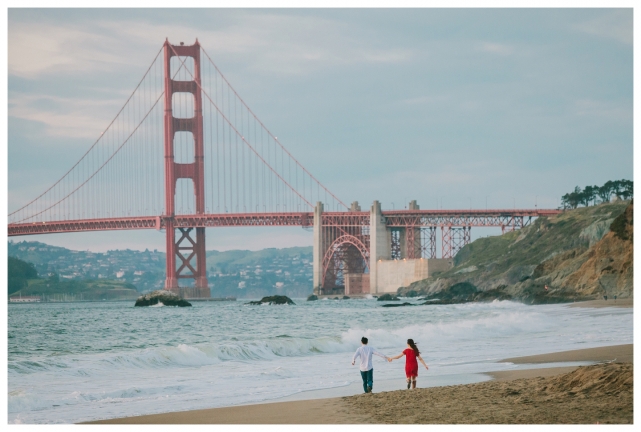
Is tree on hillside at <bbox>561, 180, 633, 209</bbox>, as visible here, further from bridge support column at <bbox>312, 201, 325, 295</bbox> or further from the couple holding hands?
the couple holding hands

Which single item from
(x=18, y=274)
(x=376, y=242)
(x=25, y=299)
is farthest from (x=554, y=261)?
(x=18, y=274)

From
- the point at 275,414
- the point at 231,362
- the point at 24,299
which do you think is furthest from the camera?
the point at 24,299

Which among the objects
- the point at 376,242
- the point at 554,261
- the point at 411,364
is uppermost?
the point at 376,242

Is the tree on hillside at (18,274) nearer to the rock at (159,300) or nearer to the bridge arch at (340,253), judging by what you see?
the bridge arch at (340,253)

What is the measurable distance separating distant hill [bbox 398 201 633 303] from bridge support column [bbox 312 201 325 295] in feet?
40.7

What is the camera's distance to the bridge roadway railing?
75188 millimetres

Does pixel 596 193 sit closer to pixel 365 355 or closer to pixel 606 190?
pixel 606 190

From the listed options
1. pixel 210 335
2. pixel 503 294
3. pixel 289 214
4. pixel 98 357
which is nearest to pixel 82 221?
pixel 289 214

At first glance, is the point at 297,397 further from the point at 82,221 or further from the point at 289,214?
the point at 289,214

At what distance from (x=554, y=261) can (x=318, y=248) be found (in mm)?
40959

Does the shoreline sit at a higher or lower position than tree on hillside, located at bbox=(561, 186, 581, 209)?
lower

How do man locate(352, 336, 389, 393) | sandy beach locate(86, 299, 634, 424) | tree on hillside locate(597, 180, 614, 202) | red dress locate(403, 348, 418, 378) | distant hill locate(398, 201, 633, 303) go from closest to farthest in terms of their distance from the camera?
sandy beach locate(86, 299, 634, 424) → man locate(352, 336, 389, 393) → red dress locate(403, 348, 418, 378) → distant hill locate(398, 201, 633, 303) → tree on hillside locate(597, 180, 614, 202)

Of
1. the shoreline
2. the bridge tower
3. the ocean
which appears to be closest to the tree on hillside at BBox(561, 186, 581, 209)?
the bridge tower

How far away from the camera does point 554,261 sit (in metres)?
65.8
